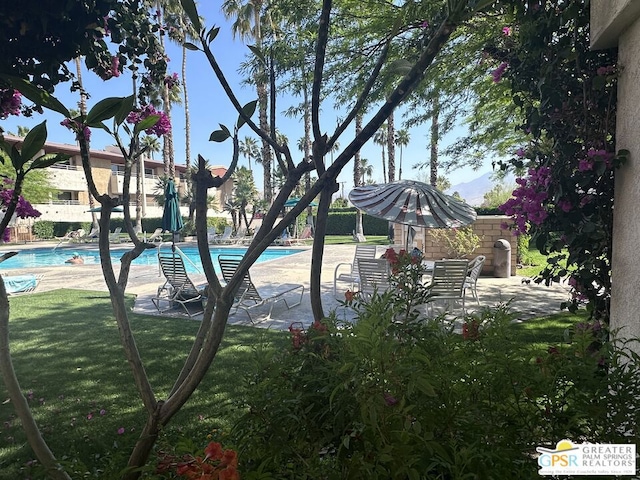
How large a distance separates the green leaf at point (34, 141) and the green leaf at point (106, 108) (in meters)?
0.15

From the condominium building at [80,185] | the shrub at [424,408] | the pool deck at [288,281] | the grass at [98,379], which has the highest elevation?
the condominium building at [80,185]

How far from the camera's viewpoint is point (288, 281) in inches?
356

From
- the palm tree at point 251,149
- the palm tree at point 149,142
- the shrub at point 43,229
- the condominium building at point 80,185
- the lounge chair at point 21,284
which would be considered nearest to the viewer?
the palm tree at point 149,142

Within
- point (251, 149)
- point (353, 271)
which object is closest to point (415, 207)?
point (353, 271)

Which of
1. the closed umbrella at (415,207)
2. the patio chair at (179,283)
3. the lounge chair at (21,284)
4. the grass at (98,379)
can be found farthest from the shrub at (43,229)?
the closed umbrella at (415,207)

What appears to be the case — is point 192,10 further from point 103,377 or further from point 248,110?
point 103,377

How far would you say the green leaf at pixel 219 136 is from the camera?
1398 millimetres

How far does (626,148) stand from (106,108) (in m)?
2.51

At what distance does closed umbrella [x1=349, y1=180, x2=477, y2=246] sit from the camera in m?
6.47

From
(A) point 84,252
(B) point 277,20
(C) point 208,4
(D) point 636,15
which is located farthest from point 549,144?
(A) point 84,252

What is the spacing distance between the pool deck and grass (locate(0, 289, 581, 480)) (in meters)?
0.53

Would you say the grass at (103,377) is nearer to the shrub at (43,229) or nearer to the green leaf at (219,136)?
the green leaf at (219,136)

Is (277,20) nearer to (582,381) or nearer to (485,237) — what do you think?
(582,381)

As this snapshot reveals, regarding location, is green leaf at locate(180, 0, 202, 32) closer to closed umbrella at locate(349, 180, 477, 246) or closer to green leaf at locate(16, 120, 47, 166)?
green leaf at locate(16, 120, 47, 166)
